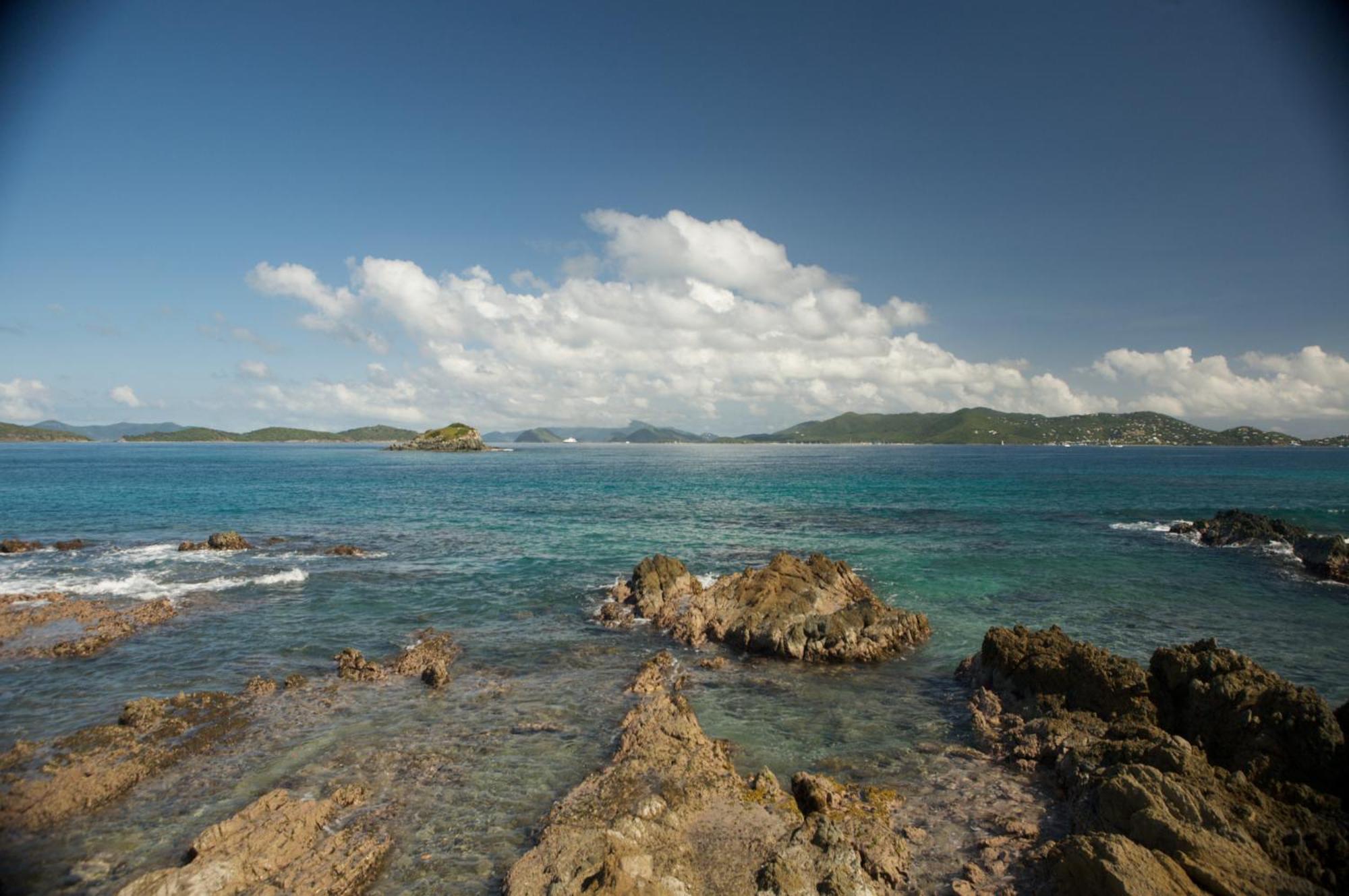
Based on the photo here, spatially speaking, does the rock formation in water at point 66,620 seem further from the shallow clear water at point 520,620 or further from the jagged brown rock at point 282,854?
the jagged brown rock at point 282,854

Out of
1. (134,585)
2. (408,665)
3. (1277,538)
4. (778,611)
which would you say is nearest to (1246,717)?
(778,611)

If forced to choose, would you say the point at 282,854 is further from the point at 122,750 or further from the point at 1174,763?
the point at 1174,763

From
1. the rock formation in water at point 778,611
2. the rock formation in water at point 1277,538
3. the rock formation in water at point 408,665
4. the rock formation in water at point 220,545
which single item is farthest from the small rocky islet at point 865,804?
the rock formation in water at point 1277,538

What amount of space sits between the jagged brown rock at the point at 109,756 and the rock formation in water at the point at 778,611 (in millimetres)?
13475

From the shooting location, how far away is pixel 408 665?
18688 mm

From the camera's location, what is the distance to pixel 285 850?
9734 millimetres

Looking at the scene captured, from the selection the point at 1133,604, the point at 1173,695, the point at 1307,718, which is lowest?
the point at 1133,604

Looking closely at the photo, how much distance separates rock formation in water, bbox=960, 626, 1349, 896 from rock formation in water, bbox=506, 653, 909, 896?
9.45ft

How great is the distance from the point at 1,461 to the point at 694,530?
187389 mm

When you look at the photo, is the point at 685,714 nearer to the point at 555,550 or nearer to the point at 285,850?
the point at 285,850

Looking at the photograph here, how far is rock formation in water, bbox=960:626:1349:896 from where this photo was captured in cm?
797

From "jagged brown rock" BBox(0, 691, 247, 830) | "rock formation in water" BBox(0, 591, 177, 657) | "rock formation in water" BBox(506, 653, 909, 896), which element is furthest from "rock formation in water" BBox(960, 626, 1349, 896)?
"rock formation in water" BBox(0, 591, 177, 657)

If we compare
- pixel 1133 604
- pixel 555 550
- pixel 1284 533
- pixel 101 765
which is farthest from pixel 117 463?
pixel 1284 533

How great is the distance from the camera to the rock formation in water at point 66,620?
64.5 feet
